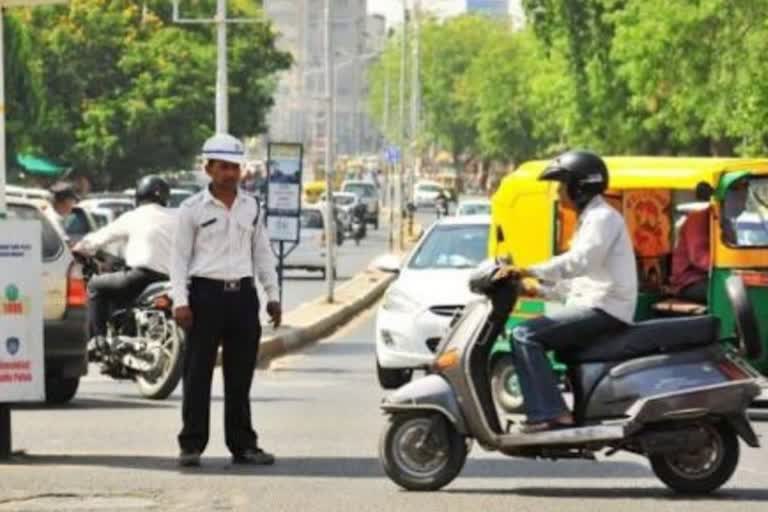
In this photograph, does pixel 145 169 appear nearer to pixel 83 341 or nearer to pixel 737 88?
pixel 737 88

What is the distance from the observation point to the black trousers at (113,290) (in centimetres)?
1917

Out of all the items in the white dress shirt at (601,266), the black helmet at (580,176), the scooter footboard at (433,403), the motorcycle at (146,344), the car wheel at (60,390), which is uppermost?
the black helmet at (580,176)

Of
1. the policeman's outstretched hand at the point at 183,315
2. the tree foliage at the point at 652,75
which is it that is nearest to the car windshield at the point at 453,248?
the policeman's outstretched hand at the point at 183,315

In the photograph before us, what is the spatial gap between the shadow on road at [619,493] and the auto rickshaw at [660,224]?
12.1 feet

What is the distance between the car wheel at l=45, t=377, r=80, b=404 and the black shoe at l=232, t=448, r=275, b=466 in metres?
4.72

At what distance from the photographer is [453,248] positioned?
74.0ft

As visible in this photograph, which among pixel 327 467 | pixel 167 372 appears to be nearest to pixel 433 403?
pixel 327 467

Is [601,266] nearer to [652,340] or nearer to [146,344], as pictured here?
[652,340]

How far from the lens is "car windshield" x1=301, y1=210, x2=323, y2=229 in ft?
174

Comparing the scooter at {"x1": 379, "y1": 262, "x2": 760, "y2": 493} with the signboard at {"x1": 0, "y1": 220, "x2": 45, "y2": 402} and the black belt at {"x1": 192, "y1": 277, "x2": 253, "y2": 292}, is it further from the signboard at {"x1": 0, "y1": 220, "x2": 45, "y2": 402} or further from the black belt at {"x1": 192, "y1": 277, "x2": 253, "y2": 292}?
the signboard at {"x1": 0, "y1": 220, "x2": 45, "y2": 402}

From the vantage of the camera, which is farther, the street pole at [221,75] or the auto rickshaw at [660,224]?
the street pole at [221,75]

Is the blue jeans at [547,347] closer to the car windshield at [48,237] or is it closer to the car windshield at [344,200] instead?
the car windshield at [48,237]

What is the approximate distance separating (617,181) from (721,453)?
650cm

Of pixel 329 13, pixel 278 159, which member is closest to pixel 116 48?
pixel 329 13
